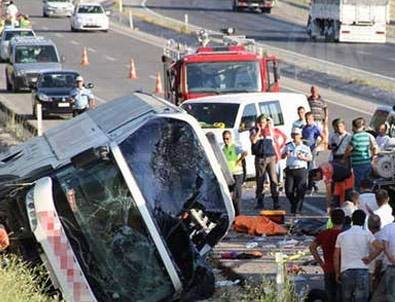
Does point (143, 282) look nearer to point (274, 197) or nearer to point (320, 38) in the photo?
point (274, 197)

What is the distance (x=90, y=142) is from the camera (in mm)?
13766

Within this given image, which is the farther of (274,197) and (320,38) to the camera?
(320,38)

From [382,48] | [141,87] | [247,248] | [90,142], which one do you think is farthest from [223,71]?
[382,48]

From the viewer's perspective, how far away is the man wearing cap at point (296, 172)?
20.3m

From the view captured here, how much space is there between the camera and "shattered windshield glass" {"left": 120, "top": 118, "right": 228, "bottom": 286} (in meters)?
13.4

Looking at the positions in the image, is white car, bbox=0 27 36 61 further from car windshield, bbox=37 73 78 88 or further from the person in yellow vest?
the person in yellow vest

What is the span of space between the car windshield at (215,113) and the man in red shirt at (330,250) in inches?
409

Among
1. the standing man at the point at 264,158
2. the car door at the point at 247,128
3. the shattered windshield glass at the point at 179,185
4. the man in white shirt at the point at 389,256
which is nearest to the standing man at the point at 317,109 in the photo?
the car door at the point at 247,128

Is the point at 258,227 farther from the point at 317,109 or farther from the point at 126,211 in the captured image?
the point at 317,109

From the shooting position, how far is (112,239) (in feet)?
43.1

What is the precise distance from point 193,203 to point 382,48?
45.9 m

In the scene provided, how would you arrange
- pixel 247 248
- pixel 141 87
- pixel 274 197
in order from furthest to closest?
pixel 141 87 → pixel 274 197 → pixel 247 248

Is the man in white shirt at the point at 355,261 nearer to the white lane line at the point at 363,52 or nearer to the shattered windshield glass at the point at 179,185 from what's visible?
the shattered windshield glass at the point at 179,185

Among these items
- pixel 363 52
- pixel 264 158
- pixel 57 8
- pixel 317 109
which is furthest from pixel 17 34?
pixel 264 158
